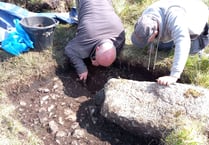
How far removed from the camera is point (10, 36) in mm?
4367

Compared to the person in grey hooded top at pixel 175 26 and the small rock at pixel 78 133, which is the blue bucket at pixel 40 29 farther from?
the small rock at pixel 78 133

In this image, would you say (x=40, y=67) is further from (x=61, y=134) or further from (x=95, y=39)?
(x=61, y=134)

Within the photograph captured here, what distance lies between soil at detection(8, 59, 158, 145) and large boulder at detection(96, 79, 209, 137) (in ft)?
0.63

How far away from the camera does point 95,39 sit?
4.36m

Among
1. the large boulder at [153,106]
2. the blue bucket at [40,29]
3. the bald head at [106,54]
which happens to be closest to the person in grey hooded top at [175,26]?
the large boulder at [153,106]

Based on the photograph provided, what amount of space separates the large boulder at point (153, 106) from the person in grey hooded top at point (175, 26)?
0.50 ft

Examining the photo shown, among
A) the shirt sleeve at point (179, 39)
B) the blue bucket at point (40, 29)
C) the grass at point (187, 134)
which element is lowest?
the grass at point (187, 134)

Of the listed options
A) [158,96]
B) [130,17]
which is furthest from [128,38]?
[158,96]

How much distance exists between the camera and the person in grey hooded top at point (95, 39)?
4277mm

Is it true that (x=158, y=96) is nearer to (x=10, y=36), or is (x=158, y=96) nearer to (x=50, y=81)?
(x=50, y=81)

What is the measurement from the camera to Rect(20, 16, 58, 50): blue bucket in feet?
14.0

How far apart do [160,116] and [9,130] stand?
1.49 meters

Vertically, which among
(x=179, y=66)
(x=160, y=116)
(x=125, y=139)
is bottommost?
(x=125, y=139)

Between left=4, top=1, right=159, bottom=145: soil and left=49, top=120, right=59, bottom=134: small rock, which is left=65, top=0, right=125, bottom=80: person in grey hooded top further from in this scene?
left=49, top=120, right=59, bottom=134: small rock
